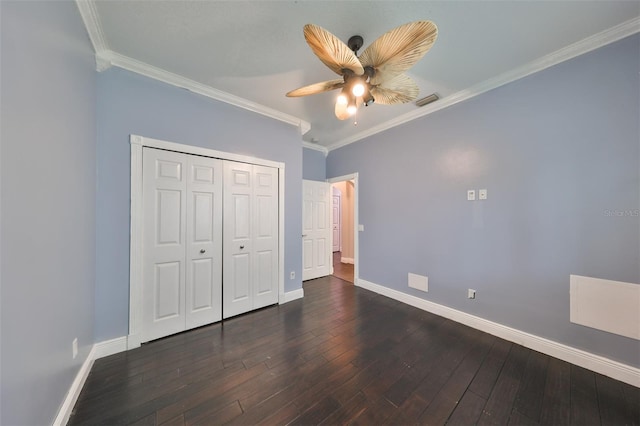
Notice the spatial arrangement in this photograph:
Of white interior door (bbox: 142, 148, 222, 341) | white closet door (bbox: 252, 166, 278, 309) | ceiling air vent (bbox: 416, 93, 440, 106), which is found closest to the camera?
white interior door (bbox: 142, 148, 222, 341)

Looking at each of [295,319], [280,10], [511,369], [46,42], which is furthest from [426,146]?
[46,42]

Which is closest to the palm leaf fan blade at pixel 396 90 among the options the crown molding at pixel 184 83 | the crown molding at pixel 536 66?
the crown molding at pixel 536 66

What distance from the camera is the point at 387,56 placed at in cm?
141

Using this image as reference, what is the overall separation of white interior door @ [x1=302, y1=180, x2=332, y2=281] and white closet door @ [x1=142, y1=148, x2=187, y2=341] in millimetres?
2180

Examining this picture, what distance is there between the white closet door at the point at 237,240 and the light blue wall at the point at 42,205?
1.18m

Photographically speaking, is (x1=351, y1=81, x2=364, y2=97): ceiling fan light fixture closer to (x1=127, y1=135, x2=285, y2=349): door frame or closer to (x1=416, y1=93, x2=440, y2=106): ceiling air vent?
(x1=416, y1=93, x2=440, y2=106): ceiling air vent

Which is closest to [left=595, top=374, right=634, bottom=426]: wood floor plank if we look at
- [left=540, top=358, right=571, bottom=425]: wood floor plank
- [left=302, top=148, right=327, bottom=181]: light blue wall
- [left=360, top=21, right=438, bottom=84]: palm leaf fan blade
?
[left=540, top=358, right=571, bottom=425]: wood floor plank

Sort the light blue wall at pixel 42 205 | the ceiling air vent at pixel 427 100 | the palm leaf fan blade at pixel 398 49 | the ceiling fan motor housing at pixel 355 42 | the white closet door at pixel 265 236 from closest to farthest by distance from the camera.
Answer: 1. the light blue wall at pixel 42 205
2. the palm leaf fan blade at pixel 398 49
3. the ceiling fan motor housing at pixel 355 42
4. the ceiling air vent at pixel 427 100
5. the white closet door at pixel 265 236

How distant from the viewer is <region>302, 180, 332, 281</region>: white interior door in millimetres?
4129

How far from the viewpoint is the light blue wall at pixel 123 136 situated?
6.31ft

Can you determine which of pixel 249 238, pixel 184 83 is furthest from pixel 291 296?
pixel 184 83

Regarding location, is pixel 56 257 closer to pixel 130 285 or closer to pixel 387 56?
pixel 130 285

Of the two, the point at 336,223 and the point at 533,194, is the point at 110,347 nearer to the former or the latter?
the point at 533,194

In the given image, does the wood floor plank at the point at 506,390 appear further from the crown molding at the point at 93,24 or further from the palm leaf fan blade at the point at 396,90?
the crown molding at the point at 93,24
